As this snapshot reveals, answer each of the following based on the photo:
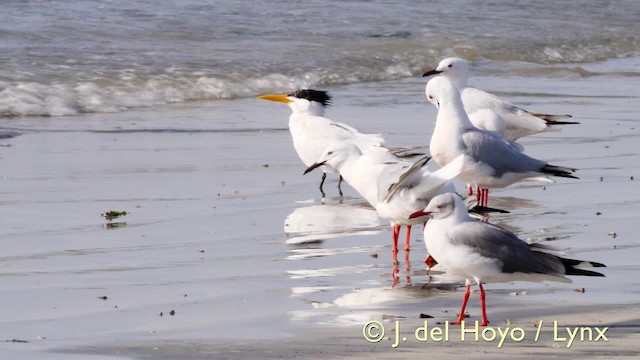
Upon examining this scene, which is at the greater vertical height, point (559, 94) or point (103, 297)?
point (559, 94)

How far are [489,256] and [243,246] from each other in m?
1.90

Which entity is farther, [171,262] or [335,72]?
[335,72]

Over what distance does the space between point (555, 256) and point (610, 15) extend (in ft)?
64.1

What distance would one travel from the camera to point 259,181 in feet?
29.9

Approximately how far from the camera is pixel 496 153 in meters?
8.27

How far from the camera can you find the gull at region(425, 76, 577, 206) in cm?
806

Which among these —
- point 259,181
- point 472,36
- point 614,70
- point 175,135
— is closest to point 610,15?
point 472,36

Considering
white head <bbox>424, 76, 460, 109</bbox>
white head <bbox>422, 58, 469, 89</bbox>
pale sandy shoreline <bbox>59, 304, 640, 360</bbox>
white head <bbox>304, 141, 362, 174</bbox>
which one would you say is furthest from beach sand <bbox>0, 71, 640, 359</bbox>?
white head <bbox>424, 76, 460, 109</bbox>

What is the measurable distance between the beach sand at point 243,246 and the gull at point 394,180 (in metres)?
0.26

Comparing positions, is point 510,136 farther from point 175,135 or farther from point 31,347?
point 31,347

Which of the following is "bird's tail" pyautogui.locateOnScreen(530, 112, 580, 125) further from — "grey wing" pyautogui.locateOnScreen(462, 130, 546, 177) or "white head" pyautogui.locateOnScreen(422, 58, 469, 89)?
"grey wing" pyautogui.locateOnScreen(462, 130, 546, 177)

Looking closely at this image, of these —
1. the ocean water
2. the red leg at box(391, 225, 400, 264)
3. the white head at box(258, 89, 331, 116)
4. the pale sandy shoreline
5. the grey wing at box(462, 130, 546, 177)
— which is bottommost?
the pale sandy shoreline

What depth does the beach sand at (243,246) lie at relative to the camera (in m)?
5.13

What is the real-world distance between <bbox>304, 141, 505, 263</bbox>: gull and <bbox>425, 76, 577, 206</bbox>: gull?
0.75 m
